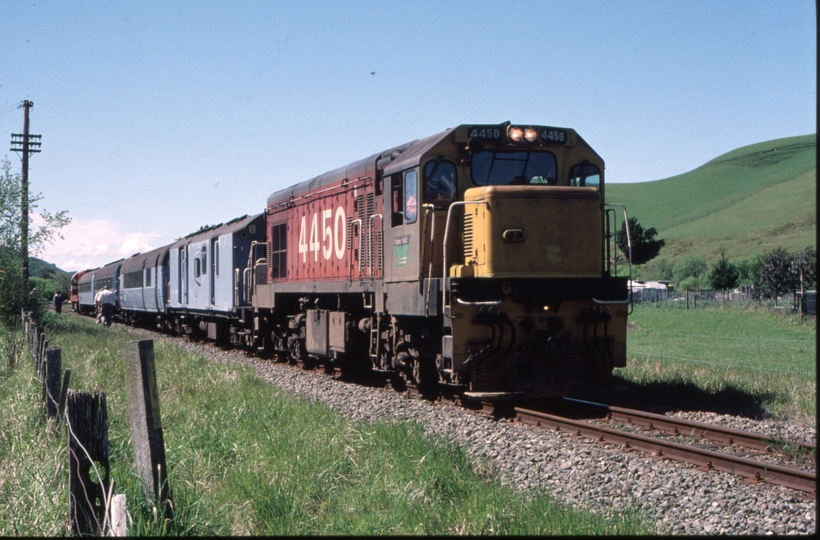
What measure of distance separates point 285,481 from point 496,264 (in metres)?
4.47

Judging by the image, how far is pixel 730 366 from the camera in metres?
15.1

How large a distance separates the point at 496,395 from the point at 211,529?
199 inches

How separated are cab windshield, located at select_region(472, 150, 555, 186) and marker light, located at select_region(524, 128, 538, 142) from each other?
0.69ft

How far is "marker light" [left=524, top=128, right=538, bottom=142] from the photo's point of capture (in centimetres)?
1027

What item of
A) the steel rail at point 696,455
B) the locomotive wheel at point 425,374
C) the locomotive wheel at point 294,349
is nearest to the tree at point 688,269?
the locomotive wheel at point 294,349

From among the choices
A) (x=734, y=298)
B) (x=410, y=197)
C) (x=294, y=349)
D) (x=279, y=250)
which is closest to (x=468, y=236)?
(x=410, y=197)

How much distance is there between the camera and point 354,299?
42.8 feet

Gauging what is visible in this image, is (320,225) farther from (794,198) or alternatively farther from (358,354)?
(794,198)

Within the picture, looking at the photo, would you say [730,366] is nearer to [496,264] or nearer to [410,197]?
[496,264]

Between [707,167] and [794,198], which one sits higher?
[707,167]

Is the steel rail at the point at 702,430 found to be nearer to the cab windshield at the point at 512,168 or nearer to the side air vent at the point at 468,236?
the side air vent at the point at 468,236

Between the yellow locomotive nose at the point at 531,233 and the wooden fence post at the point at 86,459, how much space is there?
18.7 ft

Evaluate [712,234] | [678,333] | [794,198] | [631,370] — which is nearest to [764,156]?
[794,198]

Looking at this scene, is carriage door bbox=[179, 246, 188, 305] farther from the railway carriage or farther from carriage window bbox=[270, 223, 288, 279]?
the railway carriage
